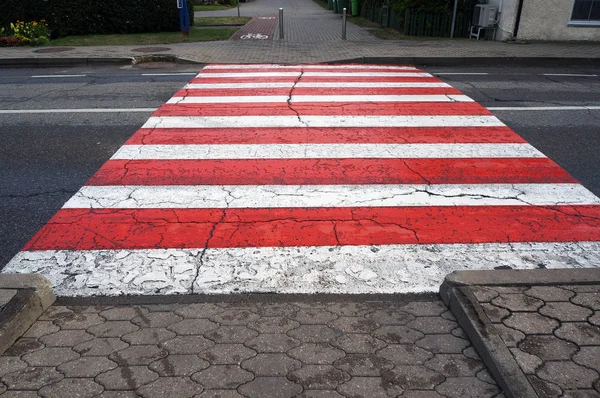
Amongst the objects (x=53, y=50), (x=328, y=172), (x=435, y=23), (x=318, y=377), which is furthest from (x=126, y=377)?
(x=435, y=23)

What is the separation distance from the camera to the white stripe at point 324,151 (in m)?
6.21

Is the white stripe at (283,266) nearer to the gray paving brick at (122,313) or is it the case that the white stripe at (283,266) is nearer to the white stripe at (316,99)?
the gray paving brick at (122,313)

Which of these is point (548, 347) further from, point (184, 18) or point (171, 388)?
point (184, 18)

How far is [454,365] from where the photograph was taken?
2.87 m

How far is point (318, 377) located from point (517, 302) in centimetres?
140

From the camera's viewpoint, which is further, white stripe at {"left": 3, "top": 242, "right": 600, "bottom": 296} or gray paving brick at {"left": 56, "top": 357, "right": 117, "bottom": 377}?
white stripe at {"left": 3, "top": 242, "right": 600, "bottom": 296}

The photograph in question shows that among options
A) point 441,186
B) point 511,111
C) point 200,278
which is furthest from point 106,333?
point 511,111

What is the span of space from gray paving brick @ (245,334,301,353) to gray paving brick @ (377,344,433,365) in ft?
1.83

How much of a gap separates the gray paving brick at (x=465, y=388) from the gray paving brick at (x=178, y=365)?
138 cm

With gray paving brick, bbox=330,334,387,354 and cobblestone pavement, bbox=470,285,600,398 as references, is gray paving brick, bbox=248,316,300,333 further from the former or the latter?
cobblestone pavement, bbox=470,285,600,398

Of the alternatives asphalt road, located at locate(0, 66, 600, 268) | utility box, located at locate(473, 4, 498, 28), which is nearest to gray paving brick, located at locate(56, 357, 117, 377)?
asphalt road, located at locate(0, 66, 600, 268)

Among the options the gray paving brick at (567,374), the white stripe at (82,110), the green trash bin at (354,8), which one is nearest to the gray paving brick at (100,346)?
the gray paving brick at (567,374)

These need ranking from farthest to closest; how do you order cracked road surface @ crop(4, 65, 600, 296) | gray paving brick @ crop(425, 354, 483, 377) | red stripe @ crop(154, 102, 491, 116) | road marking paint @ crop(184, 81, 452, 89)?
road marking paint @ crop(184, 81, 452, 89) → red stripe @ crop(154, 102, 491, 116) → cracked road surface @ crop(4, 65, 600, 296) → gray paving brick @ crop(425, 354, 483, 377)

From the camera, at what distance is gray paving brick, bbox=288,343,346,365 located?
2926mm
